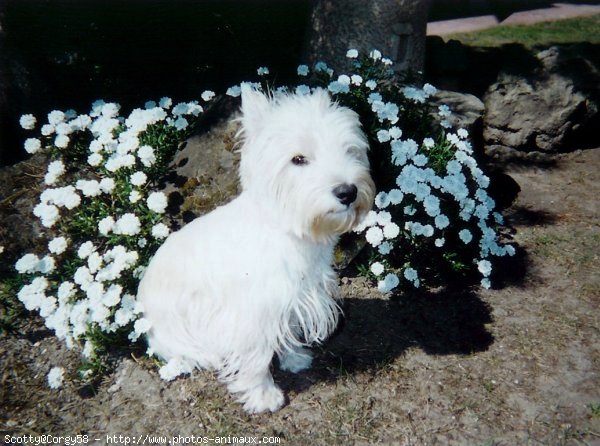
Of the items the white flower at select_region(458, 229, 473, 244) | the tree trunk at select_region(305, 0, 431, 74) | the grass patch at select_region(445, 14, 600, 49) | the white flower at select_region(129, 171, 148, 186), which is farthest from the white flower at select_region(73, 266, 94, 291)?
the grass patch at select_region(445, 14, 600, 49)

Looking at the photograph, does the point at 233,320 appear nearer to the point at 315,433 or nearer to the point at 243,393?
the point at 243,393

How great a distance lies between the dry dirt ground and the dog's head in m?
1.54

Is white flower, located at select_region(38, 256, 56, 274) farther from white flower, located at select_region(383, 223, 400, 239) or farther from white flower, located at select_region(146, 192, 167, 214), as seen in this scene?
white flower, located at select_region(383, 223, 400, 239)

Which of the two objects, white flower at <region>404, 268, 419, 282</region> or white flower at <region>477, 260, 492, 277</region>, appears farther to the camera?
white flower at <region>477, 260, 492, 277</region>

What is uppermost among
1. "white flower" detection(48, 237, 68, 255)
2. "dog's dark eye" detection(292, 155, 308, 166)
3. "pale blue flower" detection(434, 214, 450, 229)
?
"dog's dark eye" detection(292, 155, 308, 166)

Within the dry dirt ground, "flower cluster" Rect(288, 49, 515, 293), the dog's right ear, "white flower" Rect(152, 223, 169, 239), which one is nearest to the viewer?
the dog's right ear

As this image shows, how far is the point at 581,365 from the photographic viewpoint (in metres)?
3.79

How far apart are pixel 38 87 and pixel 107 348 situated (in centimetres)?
364

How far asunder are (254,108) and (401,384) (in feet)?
8.10

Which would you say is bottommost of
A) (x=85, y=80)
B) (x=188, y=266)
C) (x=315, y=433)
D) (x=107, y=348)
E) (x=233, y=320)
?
(x=315, y=433)

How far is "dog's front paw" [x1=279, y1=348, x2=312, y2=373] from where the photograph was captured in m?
3.85

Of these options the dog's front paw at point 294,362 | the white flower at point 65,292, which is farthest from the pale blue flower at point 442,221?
the white flower at point 65,292

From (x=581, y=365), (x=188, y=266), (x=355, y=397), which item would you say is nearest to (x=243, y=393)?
(x=355, y=397)

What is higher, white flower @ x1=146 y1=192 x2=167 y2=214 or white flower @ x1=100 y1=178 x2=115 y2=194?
white flower @ x1=100 y1=178 x2=115 y2=194
